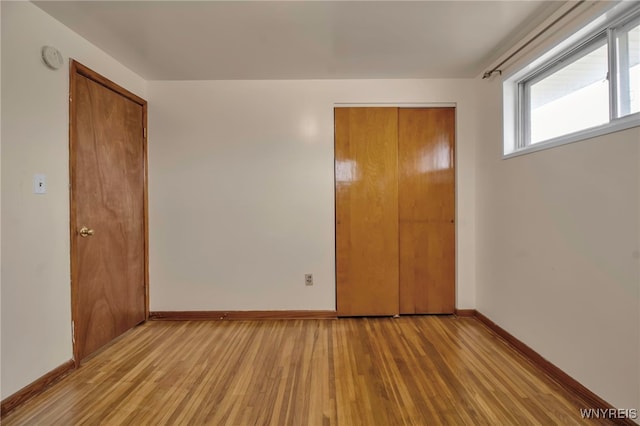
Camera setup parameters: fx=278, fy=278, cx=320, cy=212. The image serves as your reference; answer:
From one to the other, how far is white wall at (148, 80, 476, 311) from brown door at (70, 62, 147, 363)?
0.58 ft

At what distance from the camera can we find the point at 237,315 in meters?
2.76

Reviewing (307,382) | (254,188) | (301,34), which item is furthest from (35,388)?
(301,34)

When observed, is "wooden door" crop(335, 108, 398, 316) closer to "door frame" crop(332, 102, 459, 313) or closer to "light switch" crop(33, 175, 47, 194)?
"door frame" crop(332, 102, 459, 313)

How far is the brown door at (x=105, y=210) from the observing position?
1.97 m

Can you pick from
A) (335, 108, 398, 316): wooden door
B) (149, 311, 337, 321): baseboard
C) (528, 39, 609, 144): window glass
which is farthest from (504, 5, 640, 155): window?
(149, 311, 337, 321): baseboard

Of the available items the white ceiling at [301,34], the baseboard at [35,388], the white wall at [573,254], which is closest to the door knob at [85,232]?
the baseboard at [35,388]

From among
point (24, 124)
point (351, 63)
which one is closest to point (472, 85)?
point (351, 63)

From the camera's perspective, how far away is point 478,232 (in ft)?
8.93

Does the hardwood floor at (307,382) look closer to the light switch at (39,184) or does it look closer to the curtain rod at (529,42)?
the light switch at (39,184)

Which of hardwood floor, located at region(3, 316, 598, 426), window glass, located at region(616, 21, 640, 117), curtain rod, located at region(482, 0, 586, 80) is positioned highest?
curtain rod, located at region(482, 0, 586, 80)

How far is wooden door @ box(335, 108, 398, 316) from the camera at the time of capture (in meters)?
2.76

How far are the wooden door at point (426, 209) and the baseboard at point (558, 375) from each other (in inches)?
23.2

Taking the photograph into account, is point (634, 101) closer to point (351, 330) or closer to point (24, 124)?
point (351, 330)

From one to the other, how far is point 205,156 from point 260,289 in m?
1.43
